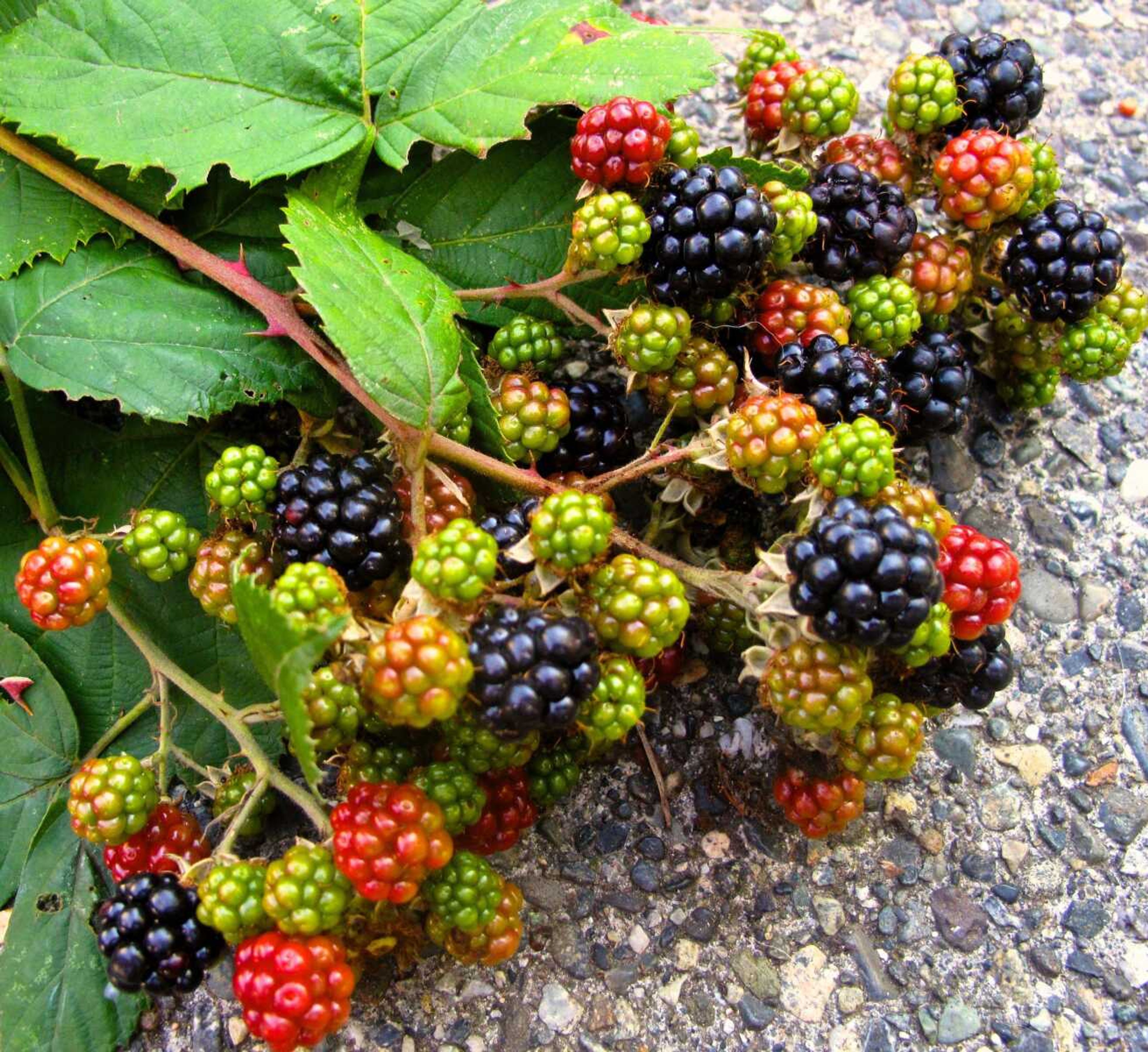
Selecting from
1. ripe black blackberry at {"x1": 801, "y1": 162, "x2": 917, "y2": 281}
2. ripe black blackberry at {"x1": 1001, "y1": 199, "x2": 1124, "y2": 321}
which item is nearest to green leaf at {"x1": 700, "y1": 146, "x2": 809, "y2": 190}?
ripe black blackberry at {"x1": 801, "y1": 162, "x2": 917, "y2": 281}

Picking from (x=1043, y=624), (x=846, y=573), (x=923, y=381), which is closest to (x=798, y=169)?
(x=923, y=381)

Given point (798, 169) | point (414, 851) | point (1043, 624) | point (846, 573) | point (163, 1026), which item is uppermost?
point (798, 169)

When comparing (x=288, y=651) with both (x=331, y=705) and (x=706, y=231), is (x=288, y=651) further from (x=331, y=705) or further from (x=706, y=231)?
(x=706, y=231)

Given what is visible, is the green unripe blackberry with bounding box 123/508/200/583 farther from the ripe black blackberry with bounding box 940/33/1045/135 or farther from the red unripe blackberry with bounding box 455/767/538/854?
the ripe black blackberry with bounding box 940/33/1045/135

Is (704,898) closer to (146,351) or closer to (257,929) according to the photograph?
(257,929)

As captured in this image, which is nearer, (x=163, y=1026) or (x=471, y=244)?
(x=163, y=1026)

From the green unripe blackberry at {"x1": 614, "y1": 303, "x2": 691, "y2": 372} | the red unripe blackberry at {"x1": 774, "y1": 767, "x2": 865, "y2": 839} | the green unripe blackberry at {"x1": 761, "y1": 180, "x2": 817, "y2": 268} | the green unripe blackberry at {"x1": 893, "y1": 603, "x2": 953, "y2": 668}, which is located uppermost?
the green unripe blackberry at {"x1": 761, "y1": 180, "x2": 817, "y2": 268}

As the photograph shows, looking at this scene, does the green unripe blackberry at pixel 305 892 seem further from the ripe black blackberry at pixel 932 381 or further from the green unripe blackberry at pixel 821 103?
the green unripe blackberry at pixel 821 103
